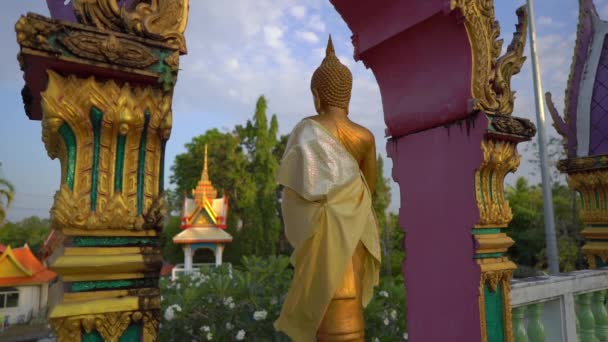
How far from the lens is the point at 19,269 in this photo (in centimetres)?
1689

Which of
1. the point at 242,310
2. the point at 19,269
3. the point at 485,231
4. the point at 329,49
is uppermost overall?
the point at 329,49

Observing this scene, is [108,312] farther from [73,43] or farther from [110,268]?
[73,43]

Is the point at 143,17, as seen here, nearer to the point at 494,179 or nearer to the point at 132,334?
the point at 132,334

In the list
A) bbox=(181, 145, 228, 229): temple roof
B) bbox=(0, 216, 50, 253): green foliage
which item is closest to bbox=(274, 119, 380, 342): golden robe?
bbox=(181, 145, 228, 229): temple roof

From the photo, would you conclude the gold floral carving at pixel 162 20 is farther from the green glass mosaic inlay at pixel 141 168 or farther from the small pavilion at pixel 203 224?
the small pavilion at pixel 203 224

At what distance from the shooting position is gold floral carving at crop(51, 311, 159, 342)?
1.45 metres

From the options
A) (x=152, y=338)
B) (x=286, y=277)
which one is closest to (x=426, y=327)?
(x=286, y=277)

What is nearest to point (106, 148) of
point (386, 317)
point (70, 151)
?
point (70, 151)

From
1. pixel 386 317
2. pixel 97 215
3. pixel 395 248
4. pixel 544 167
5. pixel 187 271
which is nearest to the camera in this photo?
pixel 97 215

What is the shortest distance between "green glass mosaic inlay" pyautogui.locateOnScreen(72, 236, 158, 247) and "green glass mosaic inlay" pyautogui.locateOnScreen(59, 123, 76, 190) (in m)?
0.21

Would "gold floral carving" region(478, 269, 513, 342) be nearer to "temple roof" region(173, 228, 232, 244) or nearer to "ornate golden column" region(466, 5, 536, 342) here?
"ornate golden column" region(466, 5, 536, 342)

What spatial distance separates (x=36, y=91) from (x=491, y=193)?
2.90 metres

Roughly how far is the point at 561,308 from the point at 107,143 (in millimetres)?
3756

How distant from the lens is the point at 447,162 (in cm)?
307
